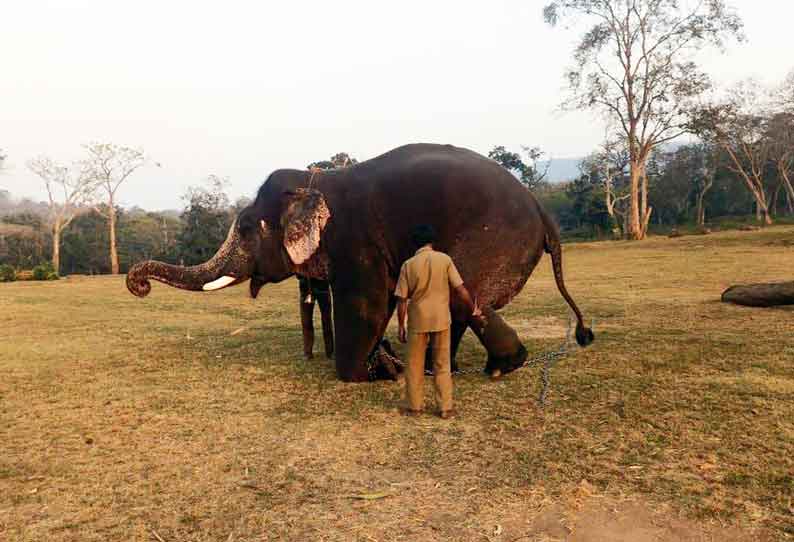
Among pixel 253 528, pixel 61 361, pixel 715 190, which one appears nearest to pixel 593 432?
pixel 253 528

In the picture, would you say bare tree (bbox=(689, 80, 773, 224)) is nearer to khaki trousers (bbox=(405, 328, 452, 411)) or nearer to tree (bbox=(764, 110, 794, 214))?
tree (bbox=(764, 110, 794, 214))

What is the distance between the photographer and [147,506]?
3.39m

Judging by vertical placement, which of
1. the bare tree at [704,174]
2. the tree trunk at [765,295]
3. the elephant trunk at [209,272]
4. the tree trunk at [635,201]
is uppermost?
the bare tree at [704,174]

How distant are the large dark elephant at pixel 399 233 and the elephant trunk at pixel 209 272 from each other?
51 millimetres

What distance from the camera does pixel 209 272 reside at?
6605 millimetres

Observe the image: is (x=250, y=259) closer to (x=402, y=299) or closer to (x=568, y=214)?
(x=402, y=299)

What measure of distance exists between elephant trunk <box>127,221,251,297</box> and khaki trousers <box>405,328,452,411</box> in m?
2.60

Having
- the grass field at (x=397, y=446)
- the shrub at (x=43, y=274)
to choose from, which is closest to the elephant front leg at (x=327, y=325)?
the grass field at (x=397, y=446)

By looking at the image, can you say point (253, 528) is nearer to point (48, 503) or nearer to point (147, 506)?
point (147, 506)

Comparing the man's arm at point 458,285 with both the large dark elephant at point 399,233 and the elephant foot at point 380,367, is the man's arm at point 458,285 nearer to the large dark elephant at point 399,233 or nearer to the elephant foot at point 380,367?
the large dark elephant at point 399,233

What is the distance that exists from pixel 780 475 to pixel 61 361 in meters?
7.36

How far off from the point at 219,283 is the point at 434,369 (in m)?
2.94

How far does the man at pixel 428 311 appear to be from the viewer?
4766 mm

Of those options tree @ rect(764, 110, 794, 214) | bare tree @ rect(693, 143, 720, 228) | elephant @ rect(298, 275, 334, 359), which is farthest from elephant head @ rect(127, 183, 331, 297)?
bare tree @ rect(693, 143, 720, 228)
